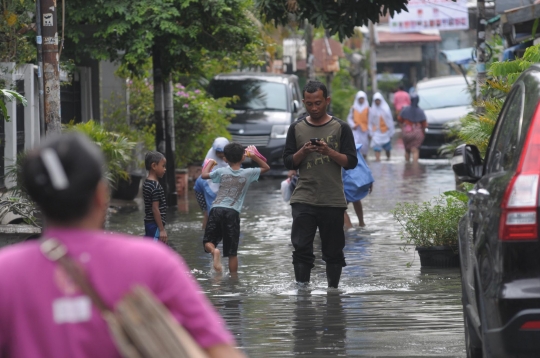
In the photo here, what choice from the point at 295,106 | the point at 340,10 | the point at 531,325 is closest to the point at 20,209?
the point at 340,10

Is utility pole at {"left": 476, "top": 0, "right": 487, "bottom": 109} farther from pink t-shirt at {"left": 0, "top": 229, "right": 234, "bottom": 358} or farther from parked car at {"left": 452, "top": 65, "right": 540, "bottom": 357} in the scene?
pink t-shirt at {"left": 0, "top": 229, "right": 234, "bottom": 358}

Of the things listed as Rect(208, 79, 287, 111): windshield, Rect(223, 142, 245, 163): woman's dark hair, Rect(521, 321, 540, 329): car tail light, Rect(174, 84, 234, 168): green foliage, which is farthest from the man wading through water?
Rect(208, 79, 287, 111): windshield

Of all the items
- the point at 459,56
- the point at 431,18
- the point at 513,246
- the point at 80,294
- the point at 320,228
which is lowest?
the point at 320,228

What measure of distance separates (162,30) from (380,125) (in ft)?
41.3

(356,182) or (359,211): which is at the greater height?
(356,182)

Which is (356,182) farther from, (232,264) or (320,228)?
(320,228)

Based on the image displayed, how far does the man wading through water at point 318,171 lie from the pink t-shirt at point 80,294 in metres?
6.03

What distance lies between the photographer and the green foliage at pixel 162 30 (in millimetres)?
15432

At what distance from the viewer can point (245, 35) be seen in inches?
645

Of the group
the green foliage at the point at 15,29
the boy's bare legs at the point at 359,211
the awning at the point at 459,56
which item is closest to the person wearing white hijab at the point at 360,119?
the awning at the point at 459,56

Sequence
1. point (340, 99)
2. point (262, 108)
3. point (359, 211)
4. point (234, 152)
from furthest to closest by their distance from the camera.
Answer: point (340, 99) → point (262, 108) → point (359, 211) → point (234, 152)

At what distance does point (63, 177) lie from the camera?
284cm

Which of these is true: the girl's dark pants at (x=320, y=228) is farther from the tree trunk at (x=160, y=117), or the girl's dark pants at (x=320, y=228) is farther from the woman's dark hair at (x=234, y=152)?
the tree trunk at (x=160, y=117)

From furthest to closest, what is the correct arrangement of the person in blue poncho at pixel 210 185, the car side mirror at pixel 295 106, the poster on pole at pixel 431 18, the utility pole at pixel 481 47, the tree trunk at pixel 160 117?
the poster on pole at pixel 431 18 → the car side mirror at pixel 295 106 → the tree trunk at pixel 160 117 → the utility pole at pixel 481 47 → the person in blue poncho at pixel 210 185
